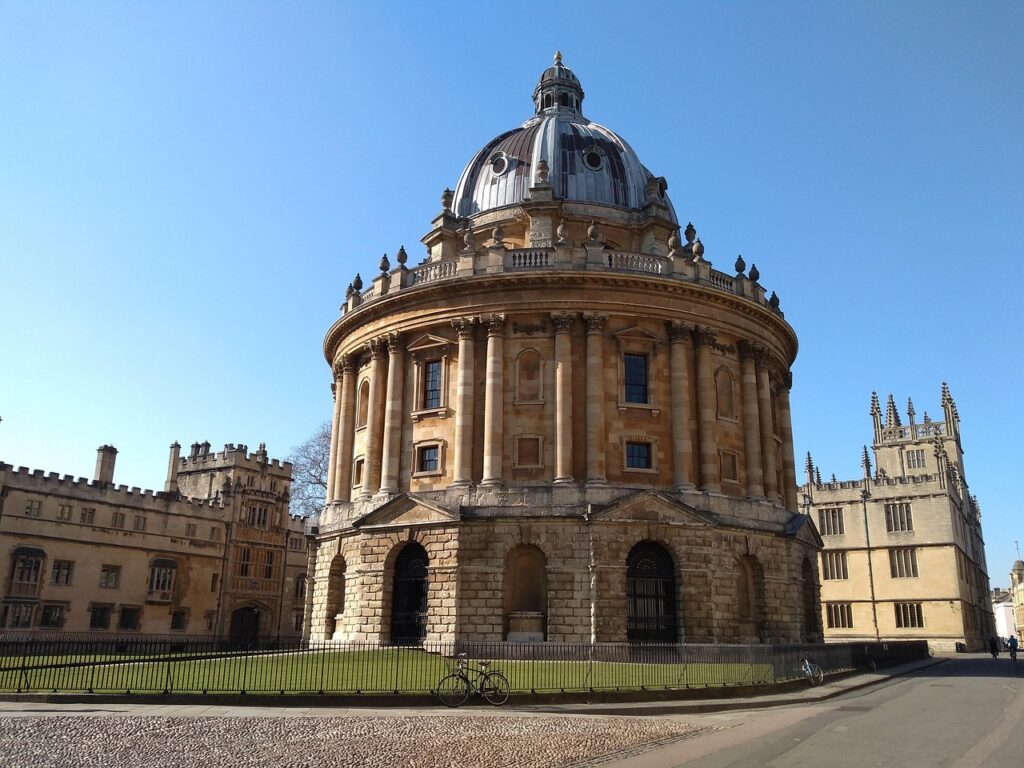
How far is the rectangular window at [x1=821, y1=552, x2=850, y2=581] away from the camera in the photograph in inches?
2800

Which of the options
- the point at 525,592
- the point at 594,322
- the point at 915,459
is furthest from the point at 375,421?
the point at 915,459

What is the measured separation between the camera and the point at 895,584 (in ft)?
225

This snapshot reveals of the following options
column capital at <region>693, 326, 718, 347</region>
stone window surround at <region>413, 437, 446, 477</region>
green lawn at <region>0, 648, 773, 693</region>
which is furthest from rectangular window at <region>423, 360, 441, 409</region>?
green lawn at <region>0, 648, 773, 693</region>

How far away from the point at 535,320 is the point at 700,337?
7.08 m

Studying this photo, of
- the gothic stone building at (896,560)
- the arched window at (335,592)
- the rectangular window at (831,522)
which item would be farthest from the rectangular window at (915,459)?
the arched window at (335,592)

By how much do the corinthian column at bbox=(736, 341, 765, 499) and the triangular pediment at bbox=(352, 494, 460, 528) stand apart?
13067mm

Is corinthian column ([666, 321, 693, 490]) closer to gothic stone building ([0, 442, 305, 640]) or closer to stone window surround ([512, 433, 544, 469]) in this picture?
stone window surround ([512, 433, 544, 469])

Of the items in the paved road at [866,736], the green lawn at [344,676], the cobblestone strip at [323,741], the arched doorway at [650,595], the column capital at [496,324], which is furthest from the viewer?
the column capital at [496,324]

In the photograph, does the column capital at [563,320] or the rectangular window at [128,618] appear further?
the rectangular window at [128,618]

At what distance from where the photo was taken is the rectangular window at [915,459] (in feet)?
326

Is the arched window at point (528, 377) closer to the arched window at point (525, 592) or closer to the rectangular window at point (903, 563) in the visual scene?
the arched window at point (525, 592)

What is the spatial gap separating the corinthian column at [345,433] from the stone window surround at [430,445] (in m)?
5.05

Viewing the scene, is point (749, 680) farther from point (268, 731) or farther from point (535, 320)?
point (535, 320)

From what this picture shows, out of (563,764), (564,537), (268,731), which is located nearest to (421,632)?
(564,537)
